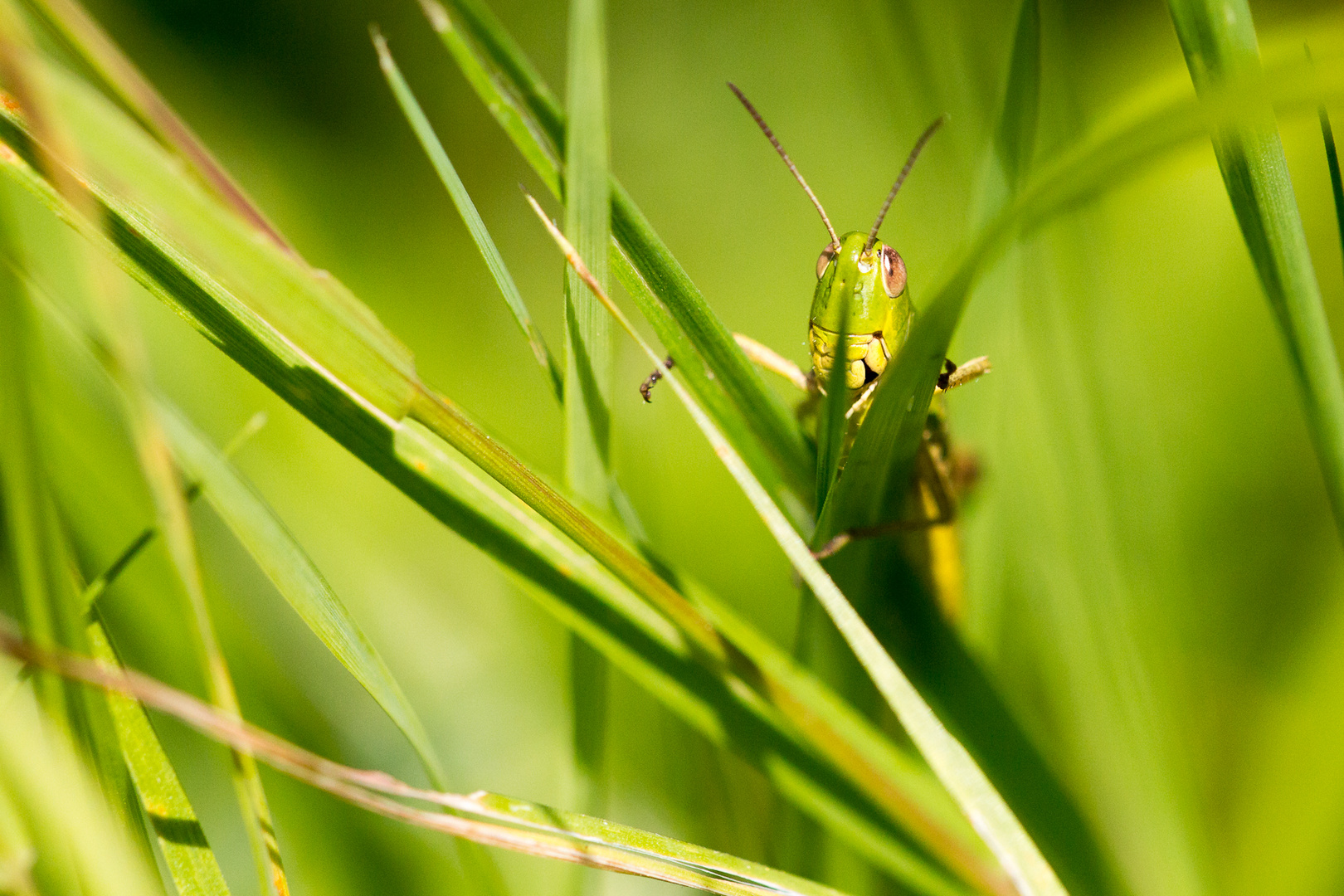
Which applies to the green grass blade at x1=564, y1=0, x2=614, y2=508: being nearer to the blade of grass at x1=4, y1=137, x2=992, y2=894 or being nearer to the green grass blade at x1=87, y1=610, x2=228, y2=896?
the blade of grass at x1=4, y1=137, x2=992, y2=894

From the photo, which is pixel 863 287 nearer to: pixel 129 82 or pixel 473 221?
pixel 473 221

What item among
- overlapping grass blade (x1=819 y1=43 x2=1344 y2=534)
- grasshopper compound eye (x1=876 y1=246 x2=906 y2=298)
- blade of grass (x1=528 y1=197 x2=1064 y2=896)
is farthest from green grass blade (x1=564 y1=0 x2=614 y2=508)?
grasshopper compound eye (x1=876 y1=246 x2=906 y2=298)

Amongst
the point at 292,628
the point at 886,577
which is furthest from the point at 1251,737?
the point at 292,628

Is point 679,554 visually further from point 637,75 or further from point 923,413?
point 637,75

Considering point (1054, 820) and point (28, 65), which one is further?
point (1054, 820)

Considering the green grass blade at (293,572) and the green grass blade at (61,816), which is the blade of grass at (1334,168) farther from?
the green grass blade at (61,816)

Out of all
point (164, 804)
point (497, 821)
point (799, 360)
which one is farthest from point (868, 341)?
point (164, 804)
